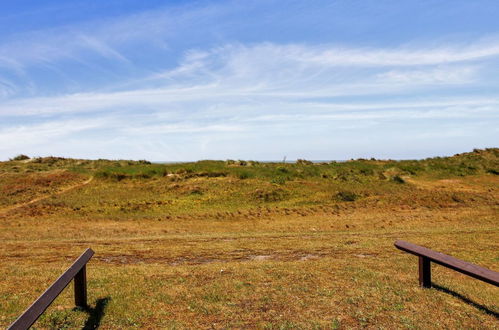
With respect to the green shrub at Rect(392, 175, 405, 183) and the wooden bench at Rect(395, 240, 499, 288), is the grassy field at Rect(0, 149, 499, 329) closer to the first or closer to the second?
the wooden bench at Rect(395, 240, 499, 288)

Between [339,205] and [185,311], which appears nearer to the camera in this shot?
[185,311]

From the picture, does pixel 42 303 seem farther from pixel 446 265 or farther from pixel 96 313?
pixel 446 265

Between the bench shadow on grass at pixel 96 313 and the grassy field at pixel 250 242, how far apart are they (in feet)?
0.15

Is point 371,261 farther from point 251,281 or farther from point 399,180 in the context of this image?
point 399,180

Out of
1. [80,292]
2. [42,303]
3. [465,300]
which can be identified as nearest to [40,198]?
[80,292]

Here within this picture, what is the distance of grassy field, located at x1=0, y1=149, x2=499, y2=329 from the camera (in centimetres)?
843

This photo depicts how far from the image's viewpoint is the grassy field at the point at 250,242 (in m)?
8.43

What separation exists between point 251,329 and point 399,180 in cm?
3300

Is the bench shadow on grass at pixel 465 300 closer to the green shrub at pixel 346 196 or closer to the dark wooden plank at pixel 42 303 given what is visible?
the dark wooden plank at pixel 42 303

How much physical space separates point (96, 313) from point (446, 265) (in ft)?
24.6

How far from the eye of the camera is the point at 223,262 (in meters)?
13.5

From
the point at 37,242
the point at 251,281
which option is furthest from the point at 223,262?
the point at 37,242

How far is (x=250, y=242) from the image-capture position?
1764cm

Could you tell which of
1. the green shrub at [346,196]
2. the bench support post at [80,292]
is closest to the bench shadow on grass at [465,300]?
the bench support post at [80,292]
